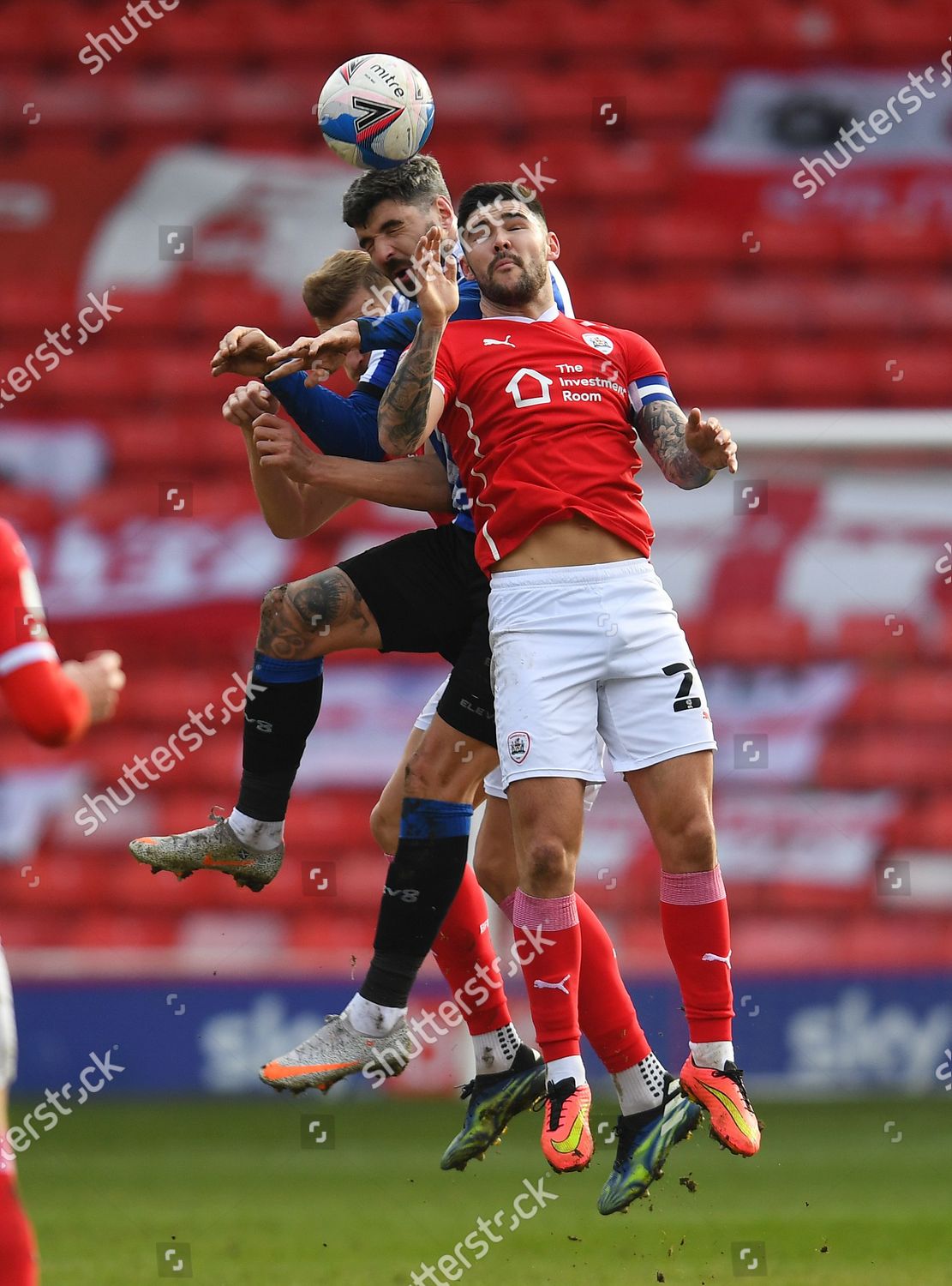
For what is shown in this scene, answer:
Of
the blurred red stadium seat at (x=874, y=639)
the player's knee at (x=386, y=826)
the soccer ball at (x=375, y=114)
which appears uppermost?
the soccer ball at (x=375, y=114)

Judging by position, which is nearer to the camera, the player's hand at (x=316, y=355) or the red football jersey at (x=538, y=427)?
the player's hand at (x=316, y=355)

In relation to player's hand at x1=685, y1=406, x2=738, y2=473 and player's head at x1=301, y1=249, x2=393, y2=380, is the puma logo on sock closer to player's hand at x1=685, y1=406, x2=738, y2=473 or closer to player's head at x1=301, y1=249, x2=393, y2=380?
player's hand at x1=685, y1=406, x2=738, y2=473

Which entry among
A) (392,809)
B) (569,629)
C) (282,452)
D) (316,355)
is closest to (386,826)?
(392,809)

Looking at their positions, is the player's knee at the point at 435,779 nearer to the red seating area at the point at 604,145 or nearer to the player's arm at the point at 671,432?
the player's arm at the point at 671,432

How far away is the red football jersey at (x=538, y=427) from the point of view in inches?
179

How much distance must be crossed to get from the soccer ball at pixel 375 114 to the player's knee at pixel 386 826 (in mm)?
1672

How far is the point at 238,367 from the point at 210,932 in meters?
5.15

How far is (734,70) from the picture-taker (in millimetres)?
9992

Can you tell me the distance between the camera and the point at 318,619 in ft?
15.6

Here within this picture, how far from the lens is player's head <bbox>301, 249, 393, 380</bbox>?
5.09 m

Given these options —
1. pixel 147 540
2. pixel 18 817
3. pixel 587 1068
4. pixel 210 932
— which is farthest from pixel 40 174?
pixel 587 1068

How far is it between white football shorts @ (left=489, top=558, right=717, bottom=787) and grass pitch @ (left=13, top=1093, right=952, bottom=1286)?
1228 millimetres

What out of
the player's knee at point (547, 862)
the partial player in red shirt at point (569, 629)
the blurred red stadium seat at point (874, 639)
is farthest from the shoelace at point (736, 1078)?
the blurred red stadium seat at point (874, 639)

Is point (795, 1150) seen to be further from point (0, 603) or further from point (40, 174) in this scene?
point (40, 174)
